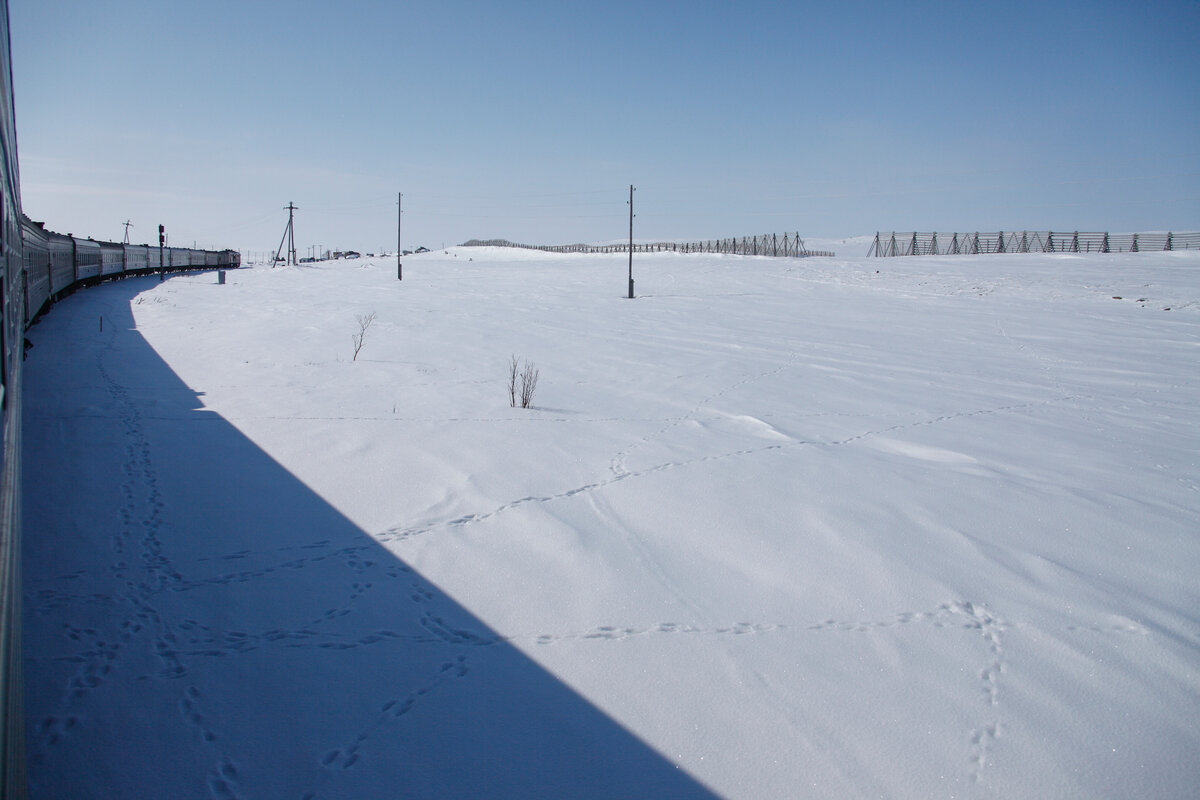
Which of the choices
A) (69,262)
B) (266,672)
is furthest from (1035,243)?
(266,672)

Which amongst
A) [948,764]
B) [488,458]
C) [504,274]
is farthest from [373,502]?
[504,274]

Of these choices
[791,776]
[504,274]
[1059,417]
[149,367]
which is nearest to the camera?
[791,776]

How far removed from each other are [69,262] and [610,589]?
28572mm

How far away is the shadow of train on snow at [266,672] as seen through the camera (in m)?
2.73

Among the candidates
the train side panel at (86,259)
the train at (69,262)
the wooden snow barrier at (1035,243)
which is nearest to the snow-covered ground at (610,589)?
the train at (69,262)

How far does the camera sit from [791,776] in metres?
2.75

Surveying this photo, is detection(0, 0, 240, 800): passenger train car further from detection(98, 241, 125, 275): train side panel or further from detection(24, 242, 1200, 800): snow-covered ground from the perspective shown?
detection(98, 241, 125, 275): train side panel

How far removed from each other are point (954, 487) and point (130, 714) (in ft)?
17.3

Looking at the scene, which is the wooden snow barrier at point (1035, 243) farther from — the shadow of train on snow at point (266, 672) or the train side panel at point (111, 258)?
the shadow of train on snow at point (266, 672)

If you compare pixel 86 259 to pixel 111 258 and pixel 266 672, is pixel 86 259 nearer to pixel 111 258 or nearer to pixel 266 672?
pixel 111 258

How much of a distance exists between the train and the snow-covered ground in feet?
14.5

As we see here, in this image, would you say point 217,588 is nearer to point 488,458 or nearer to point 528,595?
point 528,595

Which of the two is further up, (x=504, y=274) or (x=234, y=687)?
(x=504, y=274)

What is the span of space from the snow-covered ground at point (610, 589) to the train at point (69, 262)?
174 inches
